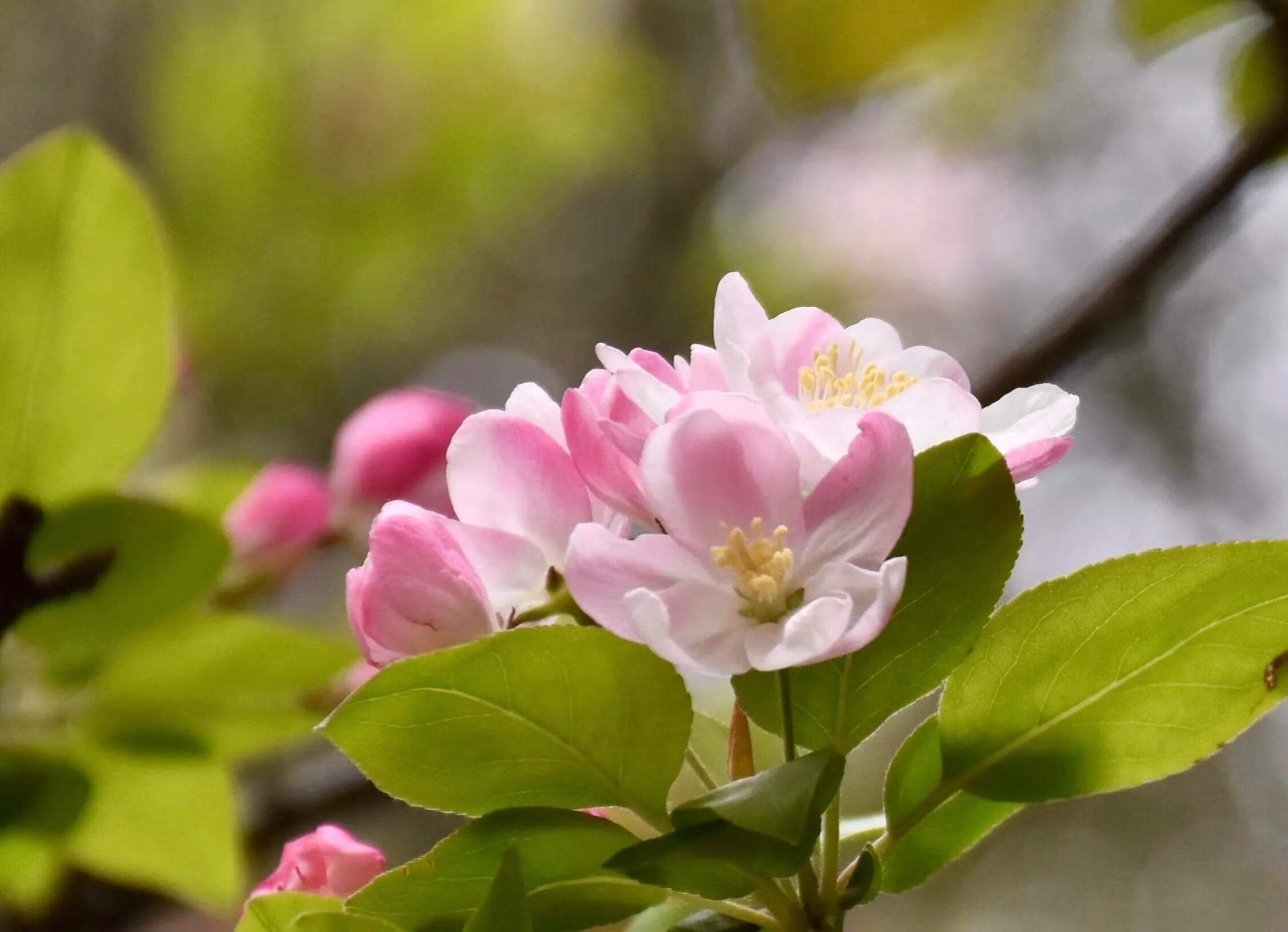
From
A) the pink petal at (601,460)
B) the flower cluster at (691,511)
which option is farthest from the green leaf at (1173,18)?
the pink petal at (601,460)

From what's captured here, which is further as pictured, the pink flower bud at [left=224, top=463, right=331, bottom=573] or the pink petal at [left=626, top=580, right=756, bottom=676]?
the pink flower bud at [left=224, top=463, right=331, bottom=573]

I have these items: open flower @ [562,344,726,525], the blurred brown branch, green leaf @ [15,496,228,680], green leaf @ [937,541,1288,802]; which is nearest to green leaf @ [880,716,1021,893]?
green leaf @ [937,541,1288,802]

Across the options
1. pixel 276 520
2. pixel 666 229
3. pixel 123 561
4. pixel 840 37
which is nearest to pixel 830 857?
pixel 123 561

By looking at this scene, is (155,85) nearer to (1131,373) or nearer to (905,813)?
(1131,373)

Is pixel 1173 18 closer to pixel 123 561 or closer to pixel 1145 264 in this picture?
pixel 1145 264

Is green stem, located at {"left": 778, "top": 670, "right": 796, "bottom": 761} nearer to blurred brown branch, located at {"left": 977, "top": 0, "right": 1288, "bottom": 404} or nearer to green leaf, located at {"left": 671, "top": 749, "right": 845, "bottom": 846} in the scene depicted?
green leaf, located at {"left": 671, "top": 749, "right": 845, "bottom": 846}

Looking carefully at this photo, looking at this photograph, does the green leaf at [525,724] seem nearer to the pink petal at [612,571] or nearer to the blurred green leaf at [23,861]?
the pink petal at [612,571]

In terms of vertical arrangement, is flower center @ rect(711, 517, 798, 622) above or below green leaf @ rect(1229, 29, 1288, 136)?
below
